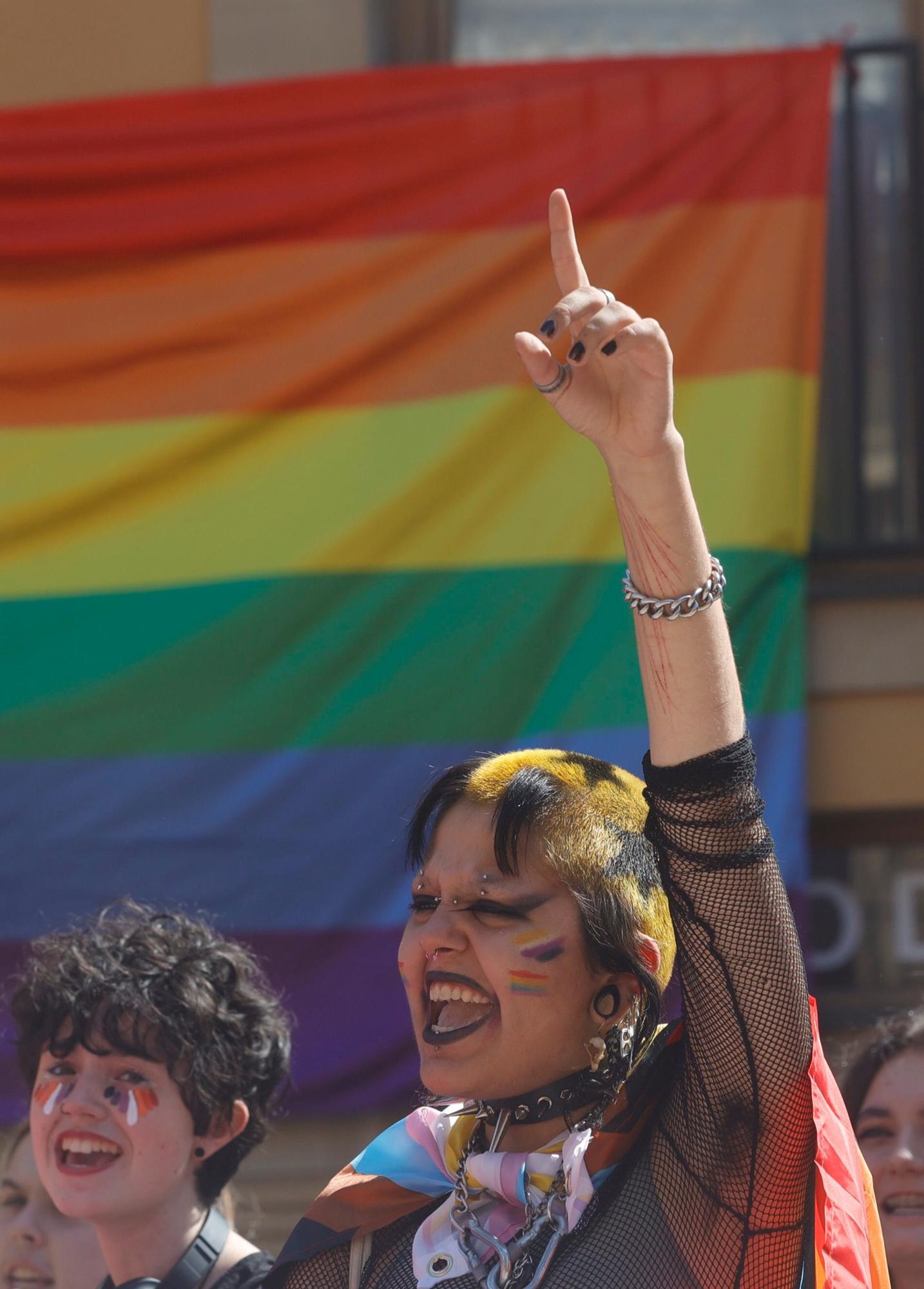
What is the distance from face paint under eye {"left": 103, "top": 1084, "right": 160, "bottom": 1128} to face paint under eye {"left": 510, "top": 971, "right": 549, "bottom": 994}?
0.91 m

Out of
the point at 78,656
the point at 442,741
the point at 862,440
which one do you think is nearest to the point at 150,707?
the point at 78,656

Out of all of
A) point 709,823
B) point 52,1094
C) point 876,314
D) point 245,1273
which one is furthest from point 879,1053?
point 876,314

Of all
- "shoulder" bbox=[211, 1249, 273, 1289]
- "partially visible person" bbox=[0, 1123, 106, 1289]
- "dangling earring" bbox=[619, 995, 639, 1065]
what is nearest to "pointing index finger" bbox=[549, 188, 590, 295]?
"dangling earring" bbox=[619, 995, 639, 1065]

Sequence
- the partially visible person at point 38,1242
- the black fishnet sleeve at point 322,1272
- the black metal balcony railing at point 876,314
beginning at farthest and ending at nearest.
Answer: the black metal balcony railing at point 876,314 < the partially visible person at point 38,1242 < the black fishnet sleeve at point 322,1272

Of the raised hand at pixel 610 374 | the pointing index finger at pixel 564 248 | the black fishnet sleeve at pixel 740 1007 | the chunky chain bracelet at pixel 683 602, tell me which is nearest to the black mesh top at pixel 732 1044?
the black fishnet sleeve at pixel 740 1007

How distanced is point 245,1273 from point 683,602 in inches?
53.1

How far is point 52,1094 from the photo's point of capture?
2395mm

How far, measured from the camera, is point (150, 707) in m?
4.25

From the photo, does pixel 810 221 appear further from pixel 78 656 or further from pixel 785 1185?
pixel 785 1185

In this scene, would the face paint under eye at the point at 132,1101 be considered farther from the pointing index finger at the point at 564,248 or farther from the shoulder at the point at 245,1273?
the pointing index finger at the point at 564,248

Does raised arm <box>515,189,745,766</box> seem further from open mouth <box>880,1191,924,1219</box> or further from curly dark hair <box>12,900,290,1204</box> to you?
open mouth <box>880,1191,924,1219</box>

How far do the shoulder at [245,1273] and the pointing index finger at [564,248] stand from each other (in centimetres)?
144

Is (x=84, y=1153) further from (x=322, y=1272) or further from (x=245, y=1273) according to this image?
(x=322, y=1272)

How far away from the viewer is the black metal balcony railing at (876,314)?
4629mm
